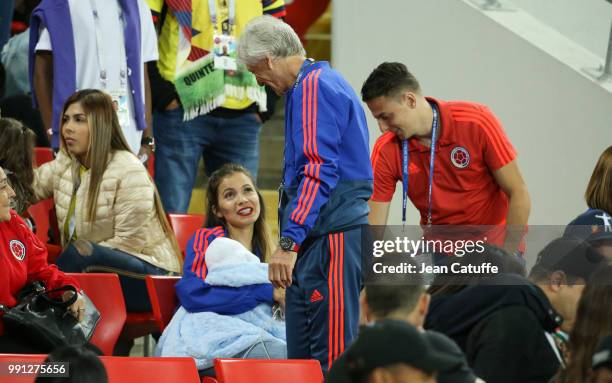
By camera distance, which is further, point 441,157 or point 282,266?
point 441,157

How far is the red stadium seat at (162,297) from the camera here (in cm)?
531

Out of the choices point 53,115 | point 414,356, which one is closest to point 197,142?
point 53,115

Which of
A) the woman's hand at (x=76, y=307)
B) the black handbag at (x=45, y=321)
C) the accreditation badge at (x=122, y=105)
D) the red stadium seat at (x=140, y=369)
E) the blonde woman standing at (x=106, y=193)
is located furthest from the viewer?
the accreditation badge at (x=122, y=105)

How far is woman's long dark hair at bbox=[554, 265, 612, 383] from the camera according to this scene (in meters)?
3.29

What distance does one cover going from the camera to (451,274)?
13.4ft

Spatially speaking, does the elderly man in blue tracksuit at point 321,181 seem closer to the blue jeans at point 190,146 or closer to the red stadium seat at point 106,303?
the red stadium seat at point 106,303

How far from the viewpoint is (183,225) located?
20.4 ft

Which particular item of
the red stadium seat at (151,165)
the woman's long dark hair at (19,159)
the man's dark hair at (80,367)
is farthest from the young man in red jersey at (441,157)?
the man's dark hair at (80,367)

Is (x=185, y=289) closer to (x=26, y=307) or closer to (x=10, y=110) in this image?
(x=26, y=307)

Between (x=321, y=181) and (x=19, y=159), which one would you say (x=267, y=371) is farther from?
(x=19, y=159)

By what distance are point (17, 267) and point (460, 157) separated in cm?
180

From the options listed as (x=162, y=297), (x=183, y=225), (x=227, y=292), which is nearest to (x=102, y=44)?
(x=183, y=225)

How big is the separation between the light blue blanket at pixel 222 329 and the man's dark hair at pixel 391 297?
1888 millimetres

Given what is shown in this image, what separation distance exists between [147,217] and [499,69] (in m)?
2.34
